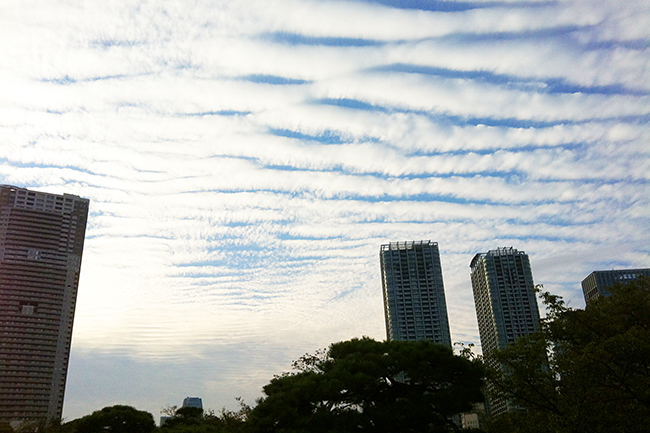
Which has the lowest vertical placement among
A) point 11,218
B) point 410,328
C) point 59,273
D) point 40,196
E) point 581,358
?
point 581,358

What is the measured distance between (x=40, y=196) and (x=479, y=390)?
118 m

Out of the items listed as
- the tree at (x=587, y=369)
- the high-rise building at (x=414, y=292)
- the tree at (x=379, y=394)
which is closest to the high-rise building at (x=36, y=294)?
the high-rise building at (x=414, y=292)

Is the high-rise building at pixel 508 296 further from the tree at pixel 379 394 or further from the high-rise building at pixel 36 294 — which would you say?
the high-rise building at pixel 36 294

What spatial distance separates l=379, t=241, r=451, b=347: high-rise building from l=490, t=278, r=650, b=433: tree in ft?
225

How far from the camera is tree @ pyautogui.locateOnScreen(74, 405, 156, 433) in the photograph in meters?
25.4

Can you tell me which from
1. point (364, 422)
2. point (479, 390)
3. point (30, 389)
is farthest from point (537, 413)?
point (30, 389)

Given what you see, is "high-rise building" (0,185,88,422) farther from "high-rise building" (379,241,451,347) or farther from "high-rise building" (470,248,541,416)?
"high-rise building" (470,248,541,416)

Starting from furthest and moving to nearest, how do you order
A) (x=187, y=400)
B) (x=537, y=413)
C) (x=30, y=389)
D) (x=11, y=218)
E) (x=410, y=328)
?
(x=187, y=400) → (x=11, y=218) → (x=30, y=389) → (x=410, y=328) → (x=537, y=413)

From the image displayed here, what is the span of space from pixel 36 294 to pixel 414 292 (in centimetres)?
8029

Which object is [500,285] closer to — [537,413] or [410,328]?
[410,328]

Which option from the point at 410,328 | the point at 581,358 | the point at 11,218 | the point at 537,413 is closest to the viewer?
the point at 581,358

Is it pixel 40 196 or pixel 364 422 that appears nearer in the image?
pixel 364 422

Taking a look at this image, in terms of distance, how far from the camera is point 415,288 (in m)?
89.2

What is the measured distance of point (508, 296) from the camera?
9706 cm
